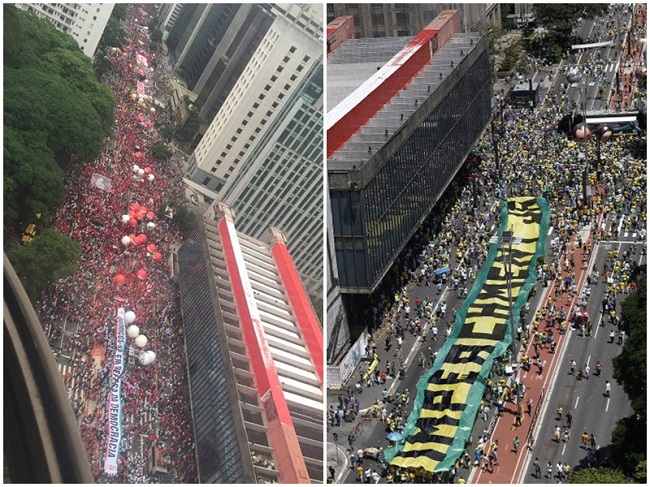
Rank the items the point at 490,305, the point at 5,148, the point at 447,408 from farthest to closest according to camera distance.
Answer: the point at 490,305 → the point at 447,408 → the point at 5,148

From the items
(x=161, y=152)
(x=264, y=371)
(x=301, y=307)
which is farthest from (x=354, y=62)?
(x=264, y=371)

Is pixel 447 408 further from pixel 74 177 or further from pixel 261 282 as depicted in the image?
pixel 74 177

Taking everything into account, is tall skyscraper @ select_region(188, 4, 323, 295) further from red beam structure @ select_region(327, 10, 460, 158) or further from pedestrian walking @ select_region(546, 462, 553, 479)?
red beam structure @ select_region(327, 10, 460, 158)

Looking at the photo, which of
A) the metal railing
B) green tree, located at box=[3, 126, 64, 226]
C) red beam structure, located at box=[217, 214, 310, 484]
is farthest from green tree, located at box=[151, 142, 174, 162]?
the metal railing

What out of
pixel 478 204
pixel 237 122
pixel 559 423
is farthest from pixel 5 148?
pixel 478 204

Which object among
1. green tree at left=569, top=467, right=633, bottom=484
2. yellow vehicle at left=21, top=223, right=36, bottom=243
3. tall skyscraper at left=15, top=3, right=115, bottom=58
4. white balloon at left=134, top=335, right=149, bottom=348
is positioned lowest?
white balloon at left=134, top=335, right=149, bottom=348

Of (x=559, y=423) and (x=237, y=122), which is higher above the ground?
(x=237, y=122)

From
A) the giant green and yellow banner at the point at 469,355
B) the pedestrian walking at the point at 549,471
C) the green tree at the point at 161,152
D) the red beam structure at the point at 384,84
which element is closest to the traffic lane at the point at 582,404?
the pedestrian walking at the point at 549,471

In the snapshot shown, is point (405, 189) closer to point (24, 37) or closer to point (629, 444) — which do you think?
point (629, 444)
